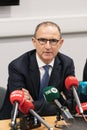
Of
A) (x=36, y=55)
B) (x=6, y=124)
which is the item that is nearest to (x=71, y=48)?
(x=36, y=55)

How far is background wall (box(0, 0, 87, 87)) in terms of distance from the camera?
10.9 feet

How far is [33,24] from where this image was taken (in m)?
3.41

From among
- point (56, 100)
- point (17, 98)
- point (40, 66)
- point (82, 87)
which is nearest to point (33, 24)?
point (40, 66)

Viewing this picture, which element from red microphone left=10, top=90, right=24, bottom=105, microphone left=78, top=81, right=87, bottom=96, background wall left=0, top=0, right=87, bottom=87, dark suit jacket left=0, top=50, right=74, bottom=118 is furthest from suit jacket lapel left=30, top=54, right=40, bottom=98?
background wall left=0, top=0, right=87, bottom=87

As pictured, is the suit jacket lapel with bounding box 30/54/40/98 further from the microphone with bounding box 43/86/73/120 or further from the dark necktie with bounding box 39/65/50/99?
the microphone with bounding box 43/86/73/120

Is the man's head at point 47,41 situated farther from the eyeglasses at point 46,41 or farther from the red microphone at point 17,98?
the red microphone at point 17,98

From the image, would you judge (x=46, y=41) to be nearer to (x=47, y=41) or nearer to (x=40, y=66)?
(x=47, y=41)

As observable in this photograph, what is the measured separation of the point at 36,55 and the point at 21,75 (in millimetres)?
186

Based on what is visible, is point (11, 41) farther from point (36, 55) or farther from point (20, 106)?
point (20, 106)

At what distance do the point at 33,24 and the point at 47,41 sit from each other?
1.18 meters

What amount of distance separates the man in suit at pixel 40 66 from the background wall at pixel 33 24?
0.94m

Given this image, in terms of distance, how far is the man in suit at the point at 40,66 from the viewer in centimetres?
227

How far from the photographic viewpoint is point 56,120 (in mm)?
1981

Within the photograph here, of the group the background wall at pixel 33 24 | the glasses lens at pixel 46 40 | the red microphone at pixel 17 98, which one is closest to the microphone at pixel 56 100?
the red microphone at pixel 17 98
